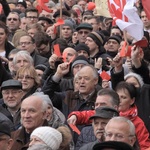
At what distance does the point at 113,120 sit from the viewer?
28.8ft

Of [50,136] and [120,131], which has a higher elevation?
[120,131]

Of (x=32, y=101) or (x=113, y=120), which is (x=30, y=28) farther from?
(x=113, y=120)

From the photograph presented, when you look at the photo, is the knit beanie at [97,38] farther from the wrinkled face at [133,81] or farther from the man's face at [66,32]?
the wrinkled face at [133,81]

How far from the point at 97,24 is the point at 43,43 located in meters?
2.61

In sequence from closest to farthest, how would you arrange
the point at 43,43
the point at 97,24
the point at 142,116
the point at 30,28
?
the point at 142,116, the point at 43,43, the point at 30,28, the point at 97,24

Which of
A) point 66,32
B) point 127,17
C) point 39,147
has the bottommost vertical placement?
point 66,32

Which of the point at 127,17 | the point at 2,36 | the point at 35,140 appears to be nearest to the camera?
the point at 35,140

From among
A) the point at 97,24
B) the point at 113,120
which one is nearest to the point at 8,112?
the point at 113,120

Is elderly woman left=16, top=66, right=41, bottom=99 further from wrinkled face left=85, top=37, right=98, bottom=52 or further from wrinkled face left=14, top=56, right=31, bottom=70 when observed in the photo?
wrinkled face left=85, top=37, right=98, bottom=52

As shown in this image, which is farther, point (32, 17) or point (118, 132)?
point (32, 17)

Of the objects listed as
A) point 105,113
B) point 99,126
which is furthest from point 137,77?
point 99,126

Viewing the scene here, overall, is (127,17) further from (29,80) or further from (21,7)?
(21,7)

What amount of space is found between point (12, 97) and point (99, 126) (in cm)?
238

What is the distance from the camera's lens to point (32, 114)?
33.0 feet
